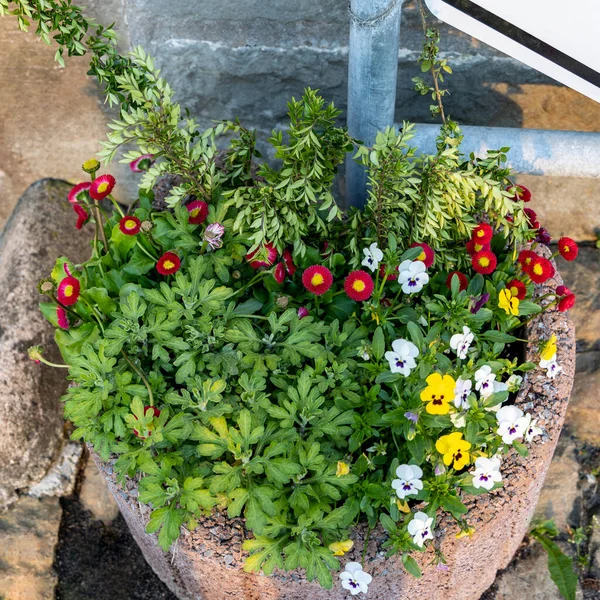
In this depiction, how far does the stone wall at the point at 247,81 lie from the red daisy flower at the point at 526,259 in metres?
0.83

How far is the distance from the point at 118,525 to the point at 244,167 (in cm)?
137

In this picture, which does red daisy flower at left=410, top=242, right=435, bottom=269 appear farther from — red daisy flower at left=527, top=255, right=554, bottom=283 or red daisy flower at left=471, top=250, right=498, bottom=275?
red daisy flower at left=527, top=255, right=554, bottom=283

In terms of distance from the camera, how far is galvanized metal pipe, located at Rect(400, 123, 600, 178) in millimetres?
1904

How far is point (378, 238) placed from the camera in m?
1.84

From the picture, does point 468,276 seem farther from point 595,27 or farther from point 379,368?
point 595,27

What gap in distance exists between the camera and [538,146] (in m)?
1.91

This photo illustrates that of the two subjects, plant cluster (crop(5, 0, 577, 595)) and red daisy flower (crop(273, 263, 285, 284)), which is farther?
red daisy flower (crop(273, 263, 285, 284))

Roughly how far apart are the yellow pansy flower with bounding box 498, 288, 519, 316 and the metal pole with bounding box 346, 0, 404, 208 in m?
0.55

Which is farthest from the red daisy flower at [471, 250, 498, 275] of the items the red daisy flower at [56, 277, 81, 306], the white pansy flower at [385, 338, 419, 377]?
the red daisy flower at [56, 277, 81, 306]

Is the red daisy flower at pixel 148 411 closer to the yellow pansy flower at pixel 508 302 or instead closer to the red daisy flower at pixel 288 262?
the red daisy flower at pixel 288 262

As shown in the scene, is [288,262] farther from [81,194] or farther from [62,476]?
[62,476]

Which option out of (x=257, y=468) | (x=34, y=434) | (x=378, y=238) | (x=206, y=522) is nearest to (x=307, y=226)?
(x=378, y=238)

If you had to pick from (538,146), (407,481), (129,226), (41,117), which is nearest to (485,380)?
(407,481)

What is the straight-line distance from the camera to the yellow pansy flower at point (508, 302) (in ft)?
5.39
